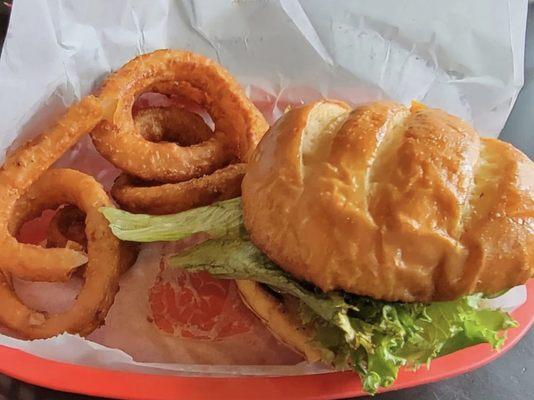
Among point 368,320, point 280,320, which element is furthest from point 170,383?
point 368,320

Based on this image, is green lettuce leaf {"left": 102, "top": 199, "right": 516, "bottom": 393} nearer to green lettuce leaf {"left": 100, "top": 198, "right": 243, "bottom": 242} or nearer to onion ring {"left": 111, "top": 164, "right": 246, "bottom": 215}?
green lettuce leaf {"left": 100, "top": 198, "right": 243, "bottom": 242}

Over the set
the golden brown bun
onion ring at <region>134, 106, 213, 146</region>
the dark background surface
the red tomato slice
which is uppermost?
the golden brown bun

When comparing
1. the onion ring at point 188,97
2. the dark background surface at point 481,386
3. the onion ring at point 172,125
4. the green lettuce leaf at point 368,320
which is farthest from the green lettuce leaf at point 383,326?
the onion ring at point 172,125

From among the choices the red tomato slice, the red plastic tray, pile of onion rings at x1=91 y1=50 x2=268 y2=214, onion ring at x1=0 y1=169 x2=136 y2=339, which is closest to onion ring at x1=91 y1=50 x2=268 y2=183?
pile of onion rings at x1=91 y1=50 x2=268 y2=214

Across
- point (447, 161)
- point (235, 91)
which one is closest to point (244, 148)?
point (235, 91)

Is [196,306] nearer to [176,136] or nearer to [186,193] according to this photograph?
[186,193]

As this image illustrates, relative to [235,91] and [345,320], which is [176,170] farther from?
[345,320]
